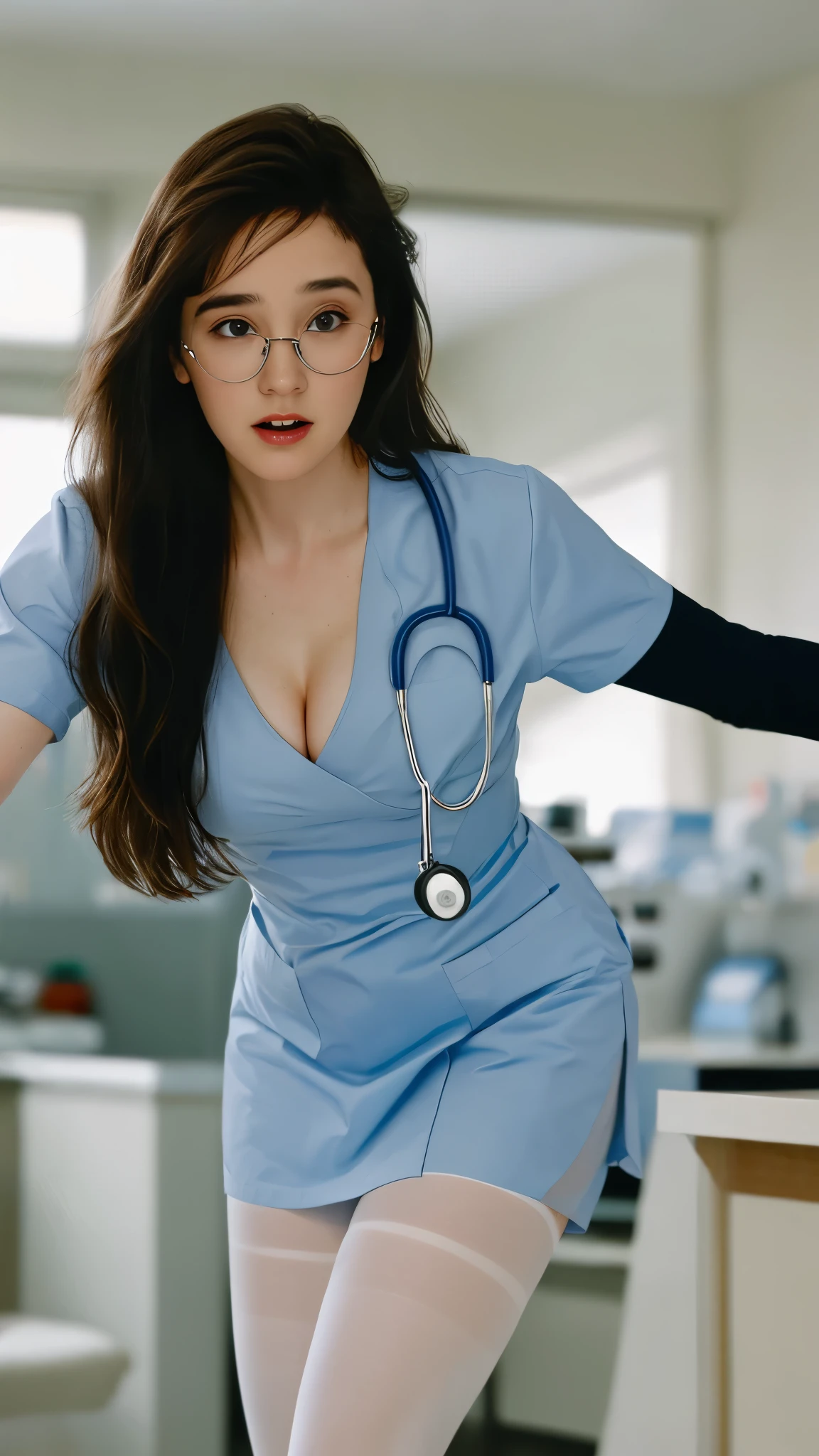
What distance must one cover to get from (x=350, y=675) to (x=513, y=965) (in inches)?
8.5

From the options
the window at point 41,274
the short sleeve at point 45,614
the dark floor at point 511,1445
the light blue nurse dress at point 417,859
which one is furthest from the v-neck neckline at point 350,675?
the window at point 41,274

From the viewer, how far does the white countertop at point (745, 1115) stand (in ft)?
3.10

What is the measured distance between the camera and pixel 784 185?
3086 millimetres

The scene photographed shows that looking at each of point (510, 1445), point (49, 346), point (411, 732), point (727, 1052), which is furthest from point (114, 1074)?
point (411, 732)

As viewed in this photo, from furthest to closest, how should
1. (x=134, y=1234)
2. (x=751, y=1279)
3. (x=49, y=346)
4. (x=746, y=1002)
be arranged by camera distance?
A: (x=746, y=1002) < (x=49, y=346) < (x=134, y=1234) < (x=751, y=1279)

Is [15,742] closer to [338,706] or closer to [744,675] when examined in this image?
[338,706]

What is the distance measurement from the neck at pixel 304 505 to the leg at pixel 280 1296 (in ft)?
1.49

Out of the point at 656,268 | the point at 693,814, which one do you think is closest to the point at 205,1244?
the point at 693,814

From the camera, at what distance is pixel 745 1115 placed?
0.98 meters

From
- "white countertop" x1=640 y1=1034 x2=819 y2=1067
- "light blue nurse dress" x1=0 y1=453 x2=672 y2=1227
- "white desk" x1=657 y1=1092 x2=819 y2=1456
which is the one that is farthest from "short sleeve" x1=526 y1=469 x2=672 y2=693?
"white countertop" x1=640 y1=1034 x2=819 y2=1067

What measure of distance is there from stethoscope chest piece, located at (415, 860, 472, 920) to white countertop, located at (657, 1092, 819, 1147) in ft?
0.84

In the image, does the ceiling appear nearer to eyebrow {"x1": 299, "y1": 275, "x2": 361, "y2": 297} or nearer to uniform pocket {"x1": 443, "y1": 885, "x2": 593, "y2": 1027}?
eyebrow {"x1": 299, "y1": 275, "x2": 361, "y2": 297}

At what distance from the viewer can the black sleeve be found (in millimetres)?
884

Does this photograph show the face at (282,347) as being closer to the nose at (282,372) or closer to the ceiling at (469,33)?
the nose at (282,372)
